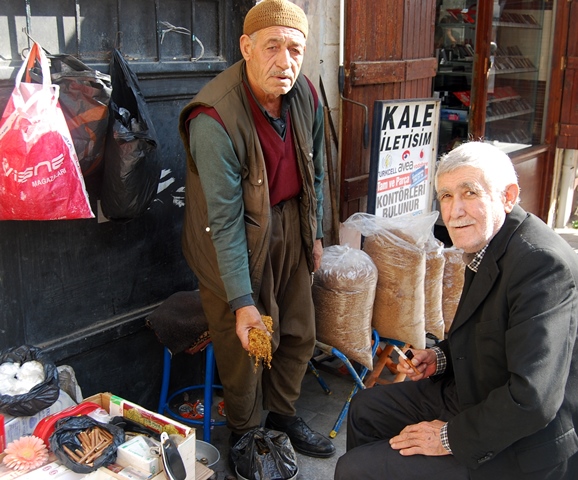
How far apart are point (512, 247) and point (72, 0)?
6.49ft

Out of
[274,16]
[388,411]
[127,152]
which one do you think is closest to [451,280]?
[388,411]

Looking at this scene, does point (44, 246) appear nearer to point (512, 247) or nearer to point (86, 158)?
point (86, 158)

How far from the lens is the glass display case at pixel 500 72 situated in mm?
6680

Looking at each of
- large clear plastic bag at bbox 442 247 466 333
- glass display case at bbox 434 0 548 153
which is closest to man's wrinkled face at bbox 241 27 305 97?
large clear plastic bag at bbox 442 247 466 333

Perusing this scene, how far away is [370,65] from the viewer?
4.18 m

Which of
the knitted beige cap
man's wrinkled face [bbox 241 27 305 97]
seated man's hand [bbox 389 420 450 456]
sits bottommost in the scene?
seated man's hand [bbox 389 420 450 456]

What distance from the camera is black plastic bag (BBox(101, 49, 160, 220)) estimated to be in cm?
267

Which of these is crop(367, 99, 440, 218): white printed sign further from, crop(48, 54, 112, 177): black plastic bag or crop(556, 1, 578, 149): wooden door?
crop(556, 1, 578, 149): wooden door

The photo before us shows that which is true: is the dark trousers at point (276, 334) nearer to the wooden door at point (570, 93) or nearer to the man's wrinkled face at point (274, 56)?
the man's wrinkled face at point (274, 56)

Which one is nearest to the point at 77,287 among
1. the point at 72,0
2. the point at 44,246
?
the point at 44,246

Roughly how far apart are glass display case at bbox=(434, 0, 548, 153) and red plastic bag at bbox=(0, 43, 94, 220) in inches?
190

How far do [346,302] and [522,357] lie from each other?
1499mm

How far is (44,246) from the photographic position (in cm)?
292

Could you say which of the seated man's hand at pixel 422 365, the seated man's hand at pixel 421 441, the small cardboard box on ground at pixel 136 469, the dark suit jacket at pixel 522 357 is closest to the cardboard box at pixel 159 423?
the small cardboard box on ground at pixel 136 469
